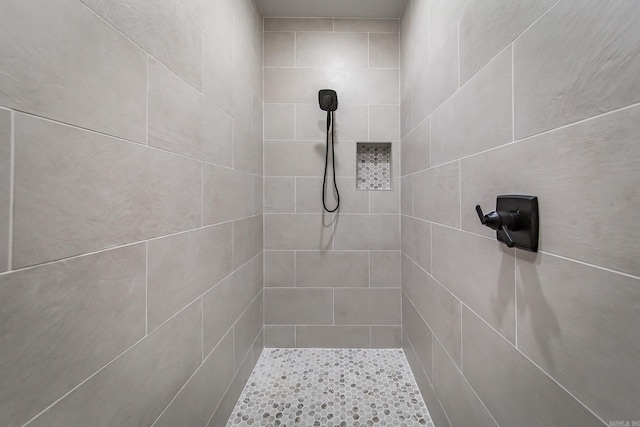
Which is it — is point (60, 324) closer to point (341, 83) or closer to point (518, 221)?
point (518, 221)

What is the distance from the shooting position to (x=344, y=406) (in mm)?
1251

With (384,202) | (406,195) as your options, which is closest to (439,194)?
(406,195)

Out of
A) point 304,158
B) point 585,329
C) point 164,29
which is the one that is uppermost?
point 164,29

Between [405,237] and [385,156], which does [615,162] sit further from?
[385,156]

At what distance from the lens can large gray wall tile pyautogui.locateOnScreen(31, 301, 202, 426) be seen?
1.59 ft

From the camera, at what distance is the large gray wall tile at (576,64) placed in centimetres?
39

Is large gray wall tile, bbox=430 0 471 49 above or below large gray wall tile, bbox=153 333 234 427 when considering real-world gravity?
above

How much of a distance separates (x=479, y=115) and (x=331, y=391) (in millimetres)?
1435

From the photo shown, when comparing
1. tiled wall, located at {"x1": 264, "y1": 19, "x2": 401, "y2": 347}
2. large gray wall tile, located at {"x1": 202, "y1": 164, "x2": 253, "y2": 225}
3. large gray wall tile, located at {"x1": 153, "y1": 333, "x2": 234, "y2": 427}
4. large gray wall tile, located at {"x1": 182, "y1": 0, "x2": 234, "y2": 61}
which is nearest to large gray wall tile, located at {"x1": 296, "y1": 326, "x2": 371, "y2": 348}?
tiled wall, located at {"x1": 264, "y1": 19, "x2": 401, "y2": 347}

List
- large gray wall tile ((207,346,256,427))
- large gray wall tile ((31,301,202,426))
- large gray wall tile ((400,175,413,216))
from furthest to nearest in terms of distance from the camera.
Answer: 1. large gray wall tile ((400,175,413,216))
2. large gray wall tile ((207,346,256,427))
3. large gray wall tile ((31,301,202,426))

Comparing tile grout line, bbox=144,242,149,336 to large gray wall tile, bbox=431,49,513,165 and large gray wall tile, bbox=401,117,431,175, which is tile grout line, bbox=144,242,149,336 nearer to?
large gray wall tile, bbox=431,49,513,165

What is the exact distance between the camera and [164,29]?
731 millimetres

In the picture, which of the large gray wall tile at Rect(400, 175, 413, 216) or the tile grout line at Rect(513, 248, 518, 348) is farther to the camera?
the large gray wall tile at Rect(400, 175, 413, 216)

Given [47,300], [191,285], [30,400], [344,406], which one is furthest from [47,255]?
[344,406]
